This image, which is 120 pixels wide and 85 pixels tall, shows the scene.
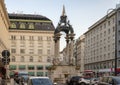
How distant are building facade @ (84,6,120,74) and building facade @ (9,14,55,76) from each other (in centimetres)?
1335

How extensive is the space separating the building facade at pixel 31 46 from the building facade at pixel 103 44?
43.8ft

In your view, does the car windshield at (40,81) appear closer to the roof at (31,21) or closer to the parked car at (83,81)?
the parked car at (83,81)

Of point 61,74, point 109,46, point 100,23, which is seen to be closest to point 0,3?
point 61,74

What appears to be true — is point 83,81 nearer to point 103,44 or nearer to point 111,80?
point 111,80

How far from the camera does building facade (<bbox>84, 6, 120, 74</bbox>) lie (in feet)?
281

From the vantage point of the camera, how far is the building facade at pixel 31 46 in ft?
353

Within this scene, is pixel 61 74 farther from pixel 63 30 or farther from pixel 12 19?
pixel 12 19

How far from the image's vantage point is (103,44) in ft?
313

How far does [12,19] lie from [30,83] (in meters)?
89.6

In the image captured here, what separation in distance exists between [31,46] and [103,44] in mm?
25294

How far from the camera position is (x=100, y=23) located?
9938 centimetres

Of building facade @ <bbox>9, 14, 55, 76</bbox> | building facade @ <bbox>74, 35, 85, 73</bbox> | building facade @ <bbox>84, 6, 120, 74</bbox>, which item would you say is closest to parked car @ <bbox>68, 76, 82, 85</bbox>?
building facade @ <bbox>84, 6, 120, 74</bbox>

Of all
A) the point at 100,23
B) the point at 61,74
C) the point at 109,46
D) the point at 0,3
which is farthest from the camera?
the point at 100,23

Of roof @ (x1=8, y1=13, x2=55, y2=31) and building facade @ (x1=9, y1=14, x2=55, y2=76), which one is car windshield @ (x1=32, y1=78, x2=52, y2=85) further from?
roof @ (x1=8, y1=13, x2=55, y2=31)
